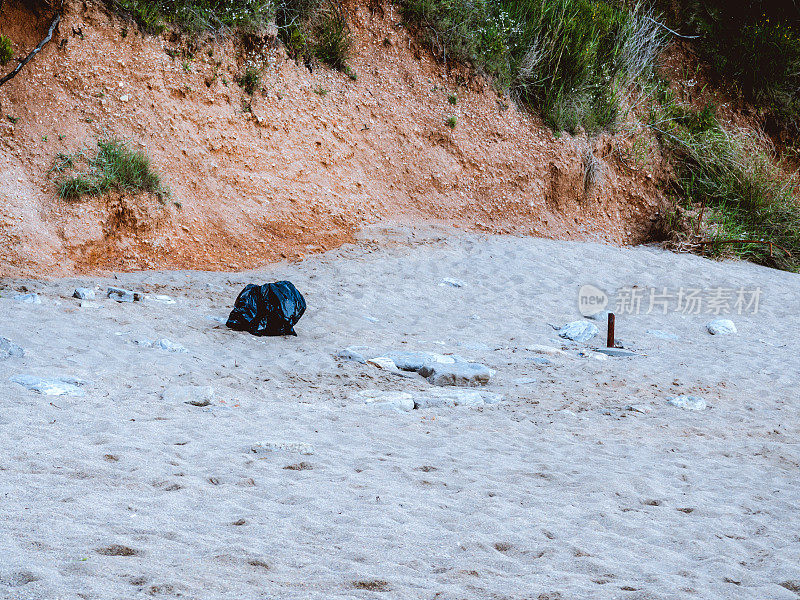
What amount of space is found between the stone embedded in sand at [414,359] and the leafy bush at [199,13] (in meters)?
4.76

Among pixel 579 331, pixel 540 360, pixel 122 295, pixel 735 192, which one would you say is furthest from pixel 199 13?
A: pixel 735 192

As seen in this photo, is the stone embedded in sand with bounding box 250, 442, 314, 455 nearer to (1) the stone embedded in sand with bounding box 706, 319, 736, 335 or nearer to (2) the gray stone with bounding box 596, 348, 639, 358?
(2) the gray stone with bounding box 596, 348, 639, 358

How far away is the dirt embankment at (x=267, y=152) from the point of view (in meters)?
6.18

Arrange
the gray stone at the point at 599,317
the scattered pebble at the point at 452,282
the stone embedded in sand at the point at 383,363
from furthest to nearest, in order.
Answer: the scattered pebble at the point at 452,282 → the gray stone at the point at 599,317 → the stone embedded in sand at the point at 383,363

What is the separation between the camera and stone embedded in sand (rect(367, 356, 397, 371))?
4.43 m

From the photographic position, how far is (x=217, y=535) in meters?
2.07

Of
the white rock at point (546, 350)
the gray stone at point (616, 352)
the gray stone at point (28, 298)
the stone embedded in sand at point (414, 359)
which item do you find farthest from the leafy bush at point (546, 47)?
the gray stone at point (28, 298)

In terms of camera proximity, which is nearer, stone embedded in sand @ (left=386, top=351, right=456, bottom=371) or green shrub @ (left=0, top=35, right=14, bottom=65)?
stone embedded in sand @ (left=386, top=351, right=456, bottom=371)

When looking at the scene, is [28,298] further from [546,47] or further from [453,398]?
[546,47]

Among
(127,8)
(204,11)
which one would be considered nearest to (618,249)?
(204,11)

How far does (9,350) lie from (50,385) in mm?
600

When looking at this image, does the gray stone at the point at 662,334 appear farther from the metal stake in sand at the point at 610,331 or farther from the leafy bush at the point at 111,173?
the leafy bush at the point at 111,173

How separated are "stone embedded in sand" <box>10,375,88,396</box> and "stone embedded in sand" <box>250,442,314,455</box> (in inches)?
42.1

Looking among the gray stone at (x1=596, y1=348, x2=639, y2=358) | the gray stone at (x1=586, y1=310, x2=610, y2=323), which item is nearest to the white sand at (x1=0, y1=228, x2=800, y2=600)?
the gray stone at (x1=596, y1=348, x2=639, y2=358)
